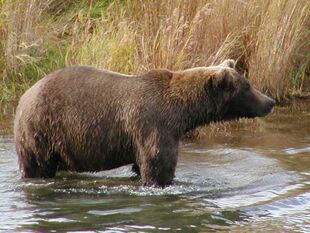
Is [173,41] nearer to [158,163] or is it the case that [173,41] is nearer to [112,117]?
[112,117]

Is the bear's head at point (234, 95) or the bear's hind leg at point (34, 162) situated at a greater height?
the bear's head at point (234, 95)

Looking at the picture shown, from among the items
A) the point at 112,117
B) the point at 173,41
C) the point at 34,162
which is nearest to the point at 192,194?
the point at 112,117

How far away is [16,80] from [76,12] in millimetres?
2427

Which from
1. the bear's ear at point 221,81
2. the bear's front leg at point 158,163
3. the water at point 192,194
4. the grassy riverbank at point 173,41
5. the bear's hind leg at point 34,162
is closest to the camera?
the water at point 192,194

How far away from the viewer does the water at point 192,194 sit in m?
8.08

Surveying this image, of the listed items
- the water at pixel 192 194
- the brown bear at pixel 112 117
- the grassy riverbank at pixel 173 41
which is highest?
the grassy riverbank at pixel 173 41

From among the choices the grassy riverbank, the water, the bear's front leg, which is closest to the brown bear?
the bear's front leg

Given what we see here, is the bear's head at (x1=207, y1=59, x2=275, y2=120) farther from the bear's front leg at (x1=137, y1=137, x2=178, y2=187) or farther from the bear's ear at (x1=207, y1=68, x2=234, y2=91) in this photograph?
the bear's front leg at (x1=137, y1=137, x2=178, y2=187)

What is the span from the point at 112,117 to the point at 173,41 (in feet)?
9.24

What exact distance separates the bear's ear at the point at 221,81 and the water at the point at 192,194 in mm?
967

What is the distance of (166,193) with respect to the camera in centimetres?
917

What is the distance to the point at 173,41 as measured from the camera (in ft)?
39.3

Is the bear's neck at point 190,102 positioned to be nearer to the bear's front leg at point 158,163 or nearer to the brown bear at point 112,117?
the brown bear at point 112,117

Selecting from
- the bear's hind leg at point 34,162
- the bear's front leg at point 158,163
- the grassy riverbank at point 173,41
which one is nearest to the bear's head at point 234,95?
the bear's front leg at point 158,163
